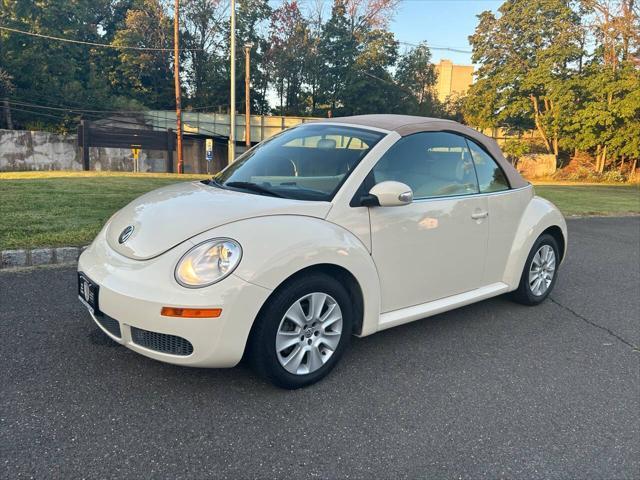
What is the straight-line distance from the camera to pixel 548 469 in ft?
7.36

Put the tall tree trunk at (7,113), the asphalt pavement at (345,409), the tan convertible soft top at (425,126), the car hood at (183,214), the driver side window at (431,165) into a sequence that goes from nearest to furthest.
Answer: the asphalt pavement at (345,409) < the car hood at (183,214) < the driver side window at (431,165) < the tan convertible soft top at (425,126) < the tall tree trunk at (7,113)

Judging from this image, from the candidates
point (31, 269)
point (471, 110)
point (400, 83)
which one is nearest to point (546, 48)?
point (471, 110)

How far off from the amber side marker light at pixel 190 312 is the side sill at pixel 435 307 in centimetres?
119

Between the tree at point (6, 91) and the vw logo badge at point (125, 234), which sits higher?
the tree at point (6, 91)

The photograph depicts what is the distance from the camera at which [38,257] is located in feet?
16.6

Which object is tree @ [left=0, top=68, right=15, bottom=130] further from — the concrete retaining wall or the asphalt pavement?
the asphalt pavement

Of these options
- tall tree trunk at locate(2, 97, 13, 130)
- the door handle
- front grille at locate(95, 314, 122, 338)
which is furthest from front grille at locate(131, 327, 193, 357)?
tall tree trunk at locate(2, 97, 13, 130)

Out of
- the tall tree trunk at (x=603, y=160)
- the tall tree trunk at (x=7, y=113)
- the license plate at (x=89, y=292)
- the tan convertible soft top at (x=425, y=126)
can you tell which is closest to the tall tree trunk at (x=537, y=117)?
the tall tree trunk at (x=603, y=160)

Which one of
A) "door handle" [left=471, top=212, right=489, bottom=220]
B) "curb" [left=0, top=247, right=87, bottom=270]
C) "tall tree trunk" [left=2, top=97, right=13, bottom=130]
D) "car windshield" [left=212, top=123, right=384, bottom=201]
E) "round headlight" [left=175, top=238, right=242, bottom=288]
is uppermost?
"tall tree trunk" [left=2, top=97, right=13, bottom=130]

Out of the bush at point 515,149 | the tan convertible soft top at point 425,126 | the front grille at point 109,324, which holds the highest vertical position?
the bush at point 515,149

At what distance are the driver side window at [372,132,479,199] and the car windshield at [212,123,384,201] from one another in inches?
7.5

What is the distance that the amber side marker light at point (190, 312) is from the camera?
2416mm

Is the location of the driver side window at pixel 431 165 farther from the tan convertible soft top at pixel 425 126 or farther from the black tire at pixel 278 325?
the black tire at pixel 278 325

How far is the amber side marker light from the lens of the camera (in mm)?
2416
